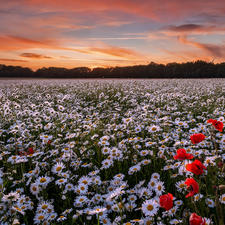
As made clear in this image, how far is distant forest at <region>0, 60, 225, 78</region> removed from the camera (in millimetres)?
48906

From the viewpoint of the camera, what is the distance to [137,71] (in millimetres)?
68812

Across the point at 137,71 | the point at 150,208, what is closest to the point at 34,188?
the point at 150,208

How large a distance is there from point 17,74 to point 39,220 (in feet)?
274

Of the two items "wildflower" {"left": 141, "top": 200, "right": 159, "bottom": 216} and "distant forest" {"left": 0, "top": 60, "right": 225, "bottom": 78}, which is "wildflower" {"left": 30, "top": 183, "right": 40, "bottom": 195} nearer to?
"wildflower" {"left": 141, "top": 200, "right": 159, "bottom": 216}

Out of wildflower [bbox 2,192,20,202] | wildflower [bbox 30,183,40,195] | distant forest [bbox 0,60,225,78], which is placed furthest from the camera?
distant forest [bbox 0,60,225,78]

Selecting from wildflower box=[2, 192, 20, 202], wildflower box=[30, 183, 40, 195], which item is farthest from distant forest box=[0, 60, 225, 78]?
wildflower box=[2, 192, 20, 202]

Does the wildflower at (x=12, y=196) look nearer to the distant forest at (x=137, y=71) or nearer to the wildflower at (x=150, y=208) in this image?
the wildflower at (x=150, y=208)

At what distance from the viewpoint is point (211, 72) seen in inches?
1852

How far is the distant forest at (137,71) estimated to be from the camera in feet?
160

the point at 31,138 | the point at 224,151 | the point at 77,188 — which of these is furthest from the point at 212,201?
the point at 31,138

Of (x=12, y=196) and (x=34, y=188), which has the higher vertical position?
(x=12, y=196)

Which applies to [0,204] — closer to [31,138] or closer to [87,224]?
[87,224]

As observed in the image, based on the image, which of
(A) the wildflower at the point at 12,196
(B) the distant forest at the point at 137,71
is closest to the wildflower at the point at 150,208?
(A) the wildflower at the point at 12,196

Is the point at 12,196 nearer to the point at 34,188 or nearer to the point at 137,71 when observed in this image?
the point at 34,188
